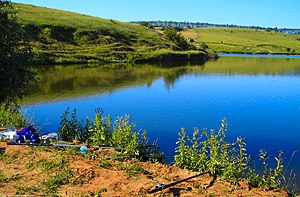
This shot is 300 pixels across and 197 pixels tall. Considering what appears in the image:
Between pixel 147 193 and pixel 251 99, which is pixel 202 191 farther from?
pixel 251 99

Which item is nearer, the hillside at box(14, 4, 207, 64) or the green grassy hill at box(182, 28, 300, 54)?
the hillside at box(14, 4, 207, 64)

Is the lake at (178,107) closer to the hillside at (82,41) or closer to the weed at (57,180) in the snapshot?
the weed at (57,180)

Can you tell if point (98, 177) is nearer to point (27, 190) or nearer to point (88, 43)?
point (27, 190)

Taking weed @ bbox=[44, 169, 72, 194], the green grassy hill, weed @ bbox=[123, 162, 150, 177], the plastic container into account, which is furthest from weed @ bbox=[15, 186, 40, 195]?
the green grassy hill

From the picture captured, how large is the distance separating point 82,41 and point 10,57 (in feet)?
188

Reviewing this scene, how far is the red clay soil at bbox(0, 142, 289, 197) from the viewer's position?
25.7 ft

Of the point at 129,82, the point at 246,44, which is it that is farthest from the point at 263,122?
the point at 246,44

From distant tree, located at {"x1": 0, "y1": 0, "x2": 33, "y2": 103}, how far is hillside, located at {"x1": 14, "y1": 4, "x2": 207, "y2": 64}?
38.2m

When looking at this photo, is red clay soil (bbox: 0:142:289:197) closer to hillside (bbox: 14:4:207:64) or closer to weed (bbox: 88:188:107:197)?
weed (bbox: 88:188:107:197)

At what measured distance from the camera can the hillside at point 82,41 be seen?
2392 inches

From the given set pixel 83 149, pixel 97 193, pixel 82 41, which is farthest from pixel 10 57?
pixel 82 41

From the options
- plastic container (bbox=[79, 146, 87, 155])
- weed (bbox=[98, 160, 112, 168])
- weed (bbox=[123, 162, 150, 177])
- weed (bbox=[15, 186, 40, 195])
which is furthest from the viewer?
plastic container (bbox=[79, 146, 87, 155])

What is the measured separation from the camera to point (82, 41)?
71938mm

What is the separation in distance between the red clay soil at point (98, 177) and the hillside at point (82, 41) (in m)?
46.3
